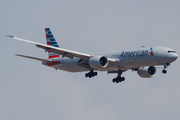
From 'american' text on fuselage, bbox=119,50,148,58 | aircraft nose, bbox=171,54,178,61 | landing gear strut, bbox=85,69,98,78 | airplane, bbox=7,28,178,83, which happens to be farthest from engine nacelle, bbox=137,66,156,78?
aircraft nose, bbox=171,54,178,61

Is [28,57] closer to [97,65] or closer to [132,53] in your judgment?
[97,65]

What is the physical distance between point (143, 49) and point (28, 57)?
54.5 ft

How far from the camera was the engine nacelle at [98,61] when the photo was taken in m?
64.7

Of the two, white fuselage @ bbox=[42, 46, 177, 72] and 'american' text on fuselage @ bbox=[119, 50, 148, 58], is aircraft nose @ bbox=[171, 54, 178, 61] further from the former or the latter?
'american' text on fuselage @ bbox=[119, 50, 148, 58]

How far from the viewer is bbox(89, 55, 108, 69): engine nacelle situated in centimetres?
6469

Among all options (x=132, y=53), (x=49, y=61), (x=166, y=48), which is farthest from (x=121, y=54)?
(x=49, y=61)

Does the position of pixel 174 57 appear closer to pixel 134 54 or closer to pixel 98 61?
pixel 134 54

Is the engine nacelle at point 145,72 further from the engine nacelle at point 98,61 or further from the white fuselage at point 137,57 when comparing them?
the engine nacelle at point 98,61

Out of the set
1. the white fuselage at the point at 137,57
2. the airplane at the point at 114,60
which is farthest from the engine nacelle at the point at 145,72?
the white fuselage at the point at 137,57

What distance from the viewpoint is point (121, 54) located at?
66.2 meters

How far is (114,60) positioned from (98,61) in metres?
2.62

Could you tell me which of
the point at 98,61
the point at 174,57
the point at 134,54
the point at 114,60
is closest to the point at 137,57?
the point at 134,54

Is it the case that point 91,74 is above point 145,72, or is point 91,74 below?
below

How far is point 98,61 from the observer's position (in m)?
64.8
